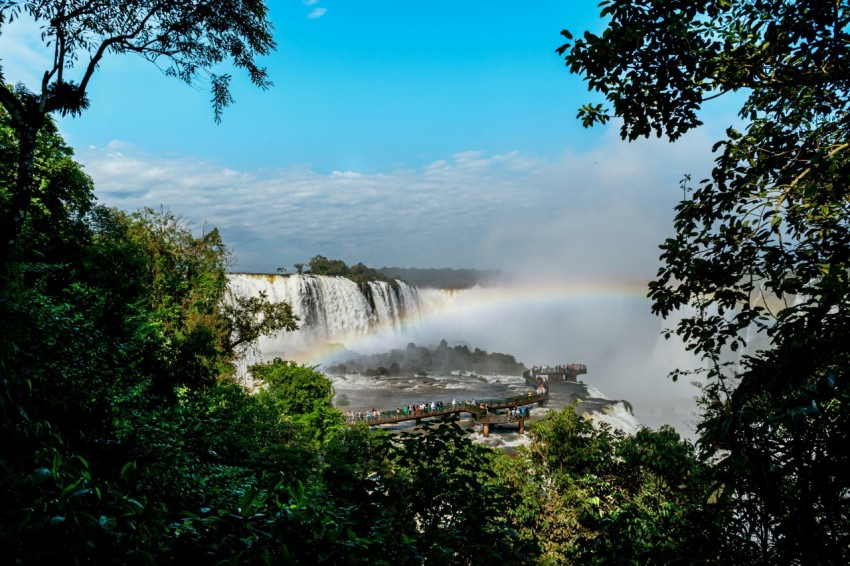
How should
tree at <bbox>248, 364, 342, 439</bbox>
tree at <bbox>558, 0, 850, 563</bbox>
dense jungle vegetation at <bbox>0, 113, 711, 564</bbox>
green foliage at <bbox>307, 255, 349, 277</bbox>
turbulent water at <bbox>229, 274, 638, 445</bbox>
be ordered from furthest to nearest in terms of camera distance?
1. green foliage at <bbox>307, 255, 349, 277</bbox>
2. turbulent water at <bbox>229, 274, 638, 445</bbox>
3. tree at <bbox>248, 364, 342, 439</bbox>
4. tree at <bbox>558, 0, 850, 563</bbox>
5. dense jungle vegetation at <bbox>0, 113, 711, 564</bbox>

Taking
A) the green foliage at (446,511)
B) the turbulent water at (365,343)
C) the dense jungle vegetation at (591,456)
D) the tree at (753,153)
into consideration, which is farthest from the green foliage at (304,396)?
the tree at (753,153)

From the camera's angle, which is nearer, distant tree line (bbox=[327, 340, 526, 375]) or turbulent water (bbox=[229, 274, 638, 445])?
turbulent water (bbox=[229, 274, 638, 445])

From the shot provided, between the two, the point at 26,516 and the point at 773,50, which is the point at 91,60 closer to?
the point at 26,516

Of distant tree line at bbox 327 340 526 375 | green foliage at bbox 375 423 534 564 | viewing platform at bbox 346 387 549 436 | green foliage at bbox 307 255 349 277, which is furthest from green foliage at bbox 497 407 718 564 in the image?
green foliage at bbox 307 255 349 277

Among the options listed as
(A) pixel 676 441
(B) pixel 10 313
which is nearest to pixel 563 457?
(A) pixel 676 441

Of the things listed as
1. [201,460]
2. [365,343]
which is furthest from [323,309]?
[201,460]

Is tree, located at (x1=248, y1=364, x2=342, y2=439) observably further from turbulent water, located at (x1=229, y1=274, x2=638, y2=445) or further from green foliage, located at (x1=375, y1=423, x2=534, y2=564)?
green foliage, located at (x1=375, y1=423, x2=534, y2=564)

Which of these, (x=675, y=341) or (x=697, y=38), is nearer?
(x=697, y=38)
